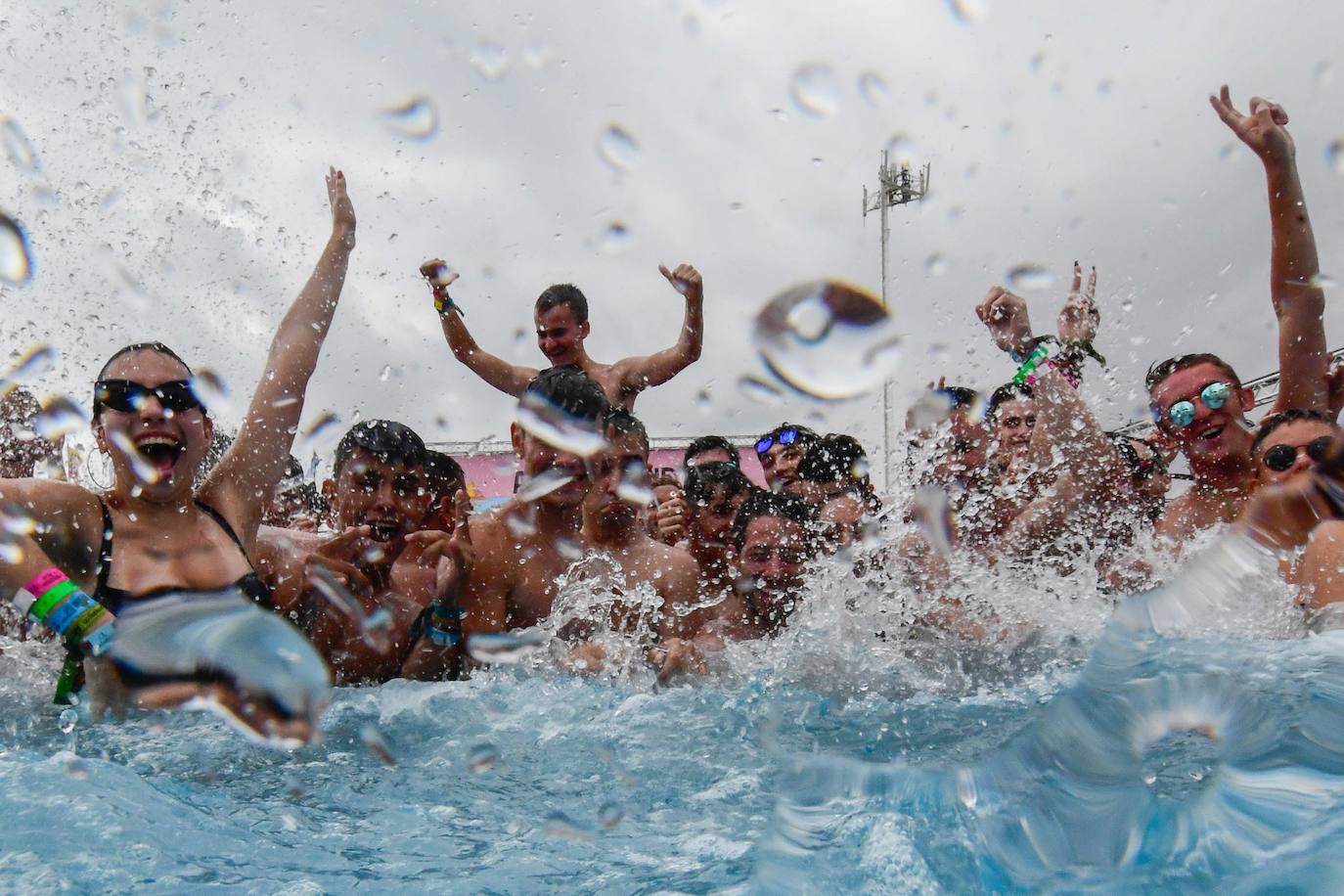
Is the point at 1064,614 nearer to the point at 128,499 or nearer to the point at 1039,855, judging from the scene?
the point at 1039,855

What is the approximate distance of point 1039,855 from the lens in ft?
4.65

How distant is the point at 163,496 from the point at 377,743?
35.6 inches

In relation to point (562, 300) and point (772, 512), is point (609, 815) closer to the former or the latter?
point (772, 512)

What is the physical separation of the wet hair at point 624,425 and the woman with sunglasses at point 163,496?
1.05 m

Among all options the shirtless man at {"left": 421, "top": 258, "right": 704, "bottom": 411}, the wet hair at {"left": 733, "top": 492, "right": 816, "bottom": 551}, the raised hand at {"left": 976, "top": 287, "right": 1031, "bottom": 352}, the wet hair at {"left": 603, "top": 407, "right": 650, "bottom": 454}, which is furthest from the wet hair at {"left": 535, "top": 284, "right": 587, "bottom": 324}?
the raised hand at {"left": 976, "top": 287, "right": 1031, "bottom": 352}

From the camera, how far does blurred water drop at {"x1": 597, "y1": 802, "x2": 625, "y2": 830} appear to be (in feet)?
5.86

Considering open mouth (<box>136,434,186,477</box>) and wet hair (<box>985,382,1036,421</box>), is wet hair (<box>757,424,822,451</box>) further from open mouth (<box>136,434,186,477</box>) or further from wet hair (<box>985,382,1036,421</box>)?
open mouth (<box>136,434,186,477</box>)

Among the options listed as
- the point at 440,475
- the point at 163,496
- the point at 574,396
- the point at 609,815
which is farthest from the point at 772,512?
the point at 163,496

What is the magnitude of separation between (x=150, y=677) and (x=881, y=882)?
1721mm

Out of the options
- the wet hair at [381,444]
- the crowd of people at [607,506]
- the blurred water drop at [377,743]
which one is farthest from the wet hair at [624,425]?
the blurred water drop at [377,743]

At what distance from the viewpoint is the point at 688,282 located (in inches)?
147

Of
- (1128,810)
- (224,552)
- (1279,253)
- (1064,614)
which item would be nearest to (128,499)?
(224,552)

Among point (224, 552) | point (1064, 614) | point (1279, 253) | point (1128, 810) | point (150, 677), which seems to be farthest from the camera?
point (1064, 614)

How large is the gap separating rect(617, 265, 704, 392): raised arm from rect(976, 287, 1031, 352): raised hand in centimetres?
109
